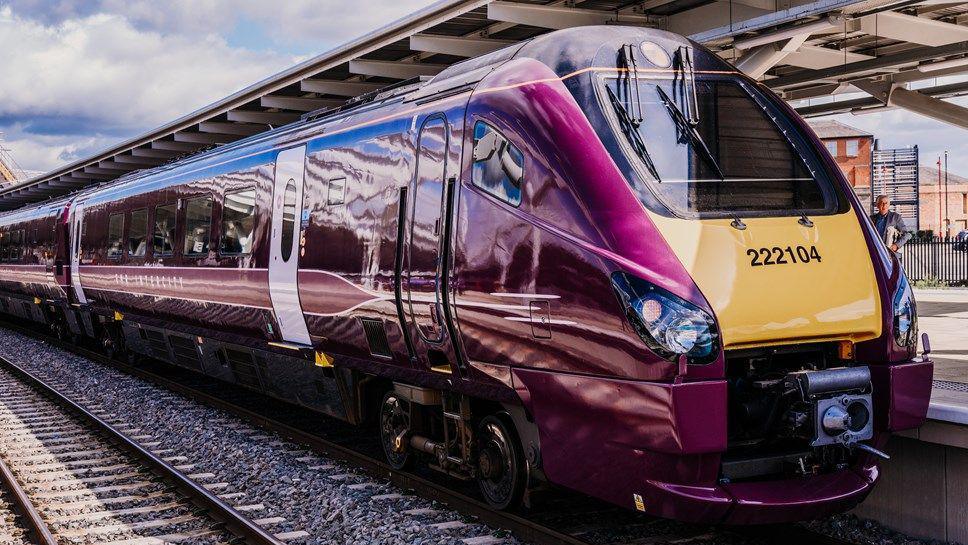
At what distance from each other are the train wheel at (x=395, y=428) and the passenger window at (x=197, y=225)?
→ 4274mm

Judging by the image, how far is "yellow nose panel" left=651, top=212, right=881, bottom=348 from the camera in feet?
17.3

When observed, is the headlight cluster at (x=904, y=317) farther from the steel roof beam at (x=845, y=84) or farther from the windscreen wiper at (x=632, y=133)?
the steel roof beam at (x=845, y=84)

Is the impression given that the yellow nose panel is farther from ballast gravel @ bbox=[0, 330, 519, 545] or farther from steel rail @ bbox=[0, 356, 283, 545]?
steel rail @ bbox=[0, 356, 283, 545]

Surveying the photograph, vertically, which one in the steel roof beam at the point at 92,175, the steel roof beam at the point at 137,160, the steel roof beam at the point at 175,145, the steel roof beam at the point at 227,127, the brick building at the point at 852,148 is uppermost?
the brick building at the point at 852,148

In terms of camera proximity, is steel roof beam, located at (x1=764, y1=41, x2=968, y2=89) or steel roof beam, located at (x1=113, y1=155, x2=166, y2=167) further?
steel roof beam, located at (x1=113, y1=155, x2=166, y2=167)

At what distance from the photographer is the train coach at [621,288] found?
517cm

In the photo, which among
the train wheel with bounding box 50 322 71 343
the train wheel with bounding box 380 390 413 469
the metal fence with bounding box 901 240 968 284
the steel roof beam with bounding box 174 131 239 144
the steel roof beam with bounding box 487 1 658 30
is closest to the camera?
the train wheel with bounding box 380 390 413 469

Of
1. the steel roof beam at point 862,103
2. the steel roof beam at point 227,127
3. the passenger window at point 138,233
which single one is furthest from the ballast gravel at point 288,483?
the steel roof beam at point 862,103

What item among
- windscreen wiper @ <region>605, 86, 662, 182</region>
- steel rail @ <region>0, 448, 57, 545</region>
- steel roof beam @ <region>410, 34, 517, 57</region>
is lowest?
steel rail @ <region>0, 448, 57, 545</region>

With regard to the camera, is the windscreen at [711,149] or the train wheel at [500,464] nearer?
the windscreen at [711,149]

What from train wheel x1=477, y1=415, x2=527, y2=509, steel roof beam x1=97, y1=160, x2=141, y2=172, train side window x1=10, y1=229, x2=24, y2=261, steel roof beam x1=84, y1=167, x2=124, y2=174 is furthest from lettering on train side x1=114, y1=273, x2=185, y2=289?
steel roof beam x1=84, y1=167, x2=124, y2=174

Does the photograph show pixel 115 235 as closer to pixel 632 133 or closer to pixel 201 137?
pixel 201 137

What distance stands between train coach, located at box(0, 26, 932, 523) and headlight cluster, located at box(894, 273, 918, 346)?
0.02m

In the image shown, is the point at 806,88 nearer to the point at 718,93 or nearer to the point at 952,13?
the point at 952,13
